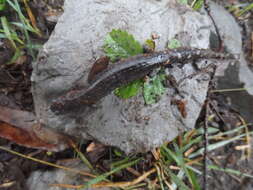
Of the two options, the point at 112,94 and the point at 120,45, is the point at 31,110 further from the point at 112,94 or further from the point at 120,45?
the point at 120,45

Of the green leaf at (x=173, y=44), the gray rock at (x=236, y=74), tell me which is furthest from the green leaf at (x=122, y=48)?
the gray rock at (x=236, y=74)

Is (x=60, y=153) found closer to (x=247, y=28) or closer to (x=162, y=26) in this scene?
(x=162, y=26)

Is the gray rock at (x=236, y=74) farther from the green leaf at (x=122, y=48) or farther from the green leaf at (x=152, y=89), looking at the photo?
the green leaf at (x=122, y=48)

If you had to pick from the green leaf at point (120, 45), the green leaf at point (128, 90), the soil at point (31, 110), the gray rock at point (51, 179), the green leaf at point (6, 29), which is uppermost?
the green leaf at point (120, 45)

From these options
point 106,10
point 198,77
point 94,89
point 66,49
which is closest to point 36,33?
point 66,49

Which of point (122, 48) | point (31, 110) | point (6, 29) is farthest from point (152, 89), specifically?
point (6, 29)

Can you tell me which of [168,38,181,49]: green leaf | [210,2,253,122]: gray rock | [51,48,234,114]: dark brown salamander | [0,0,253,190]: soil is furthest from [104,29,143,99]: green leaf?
[210,2,253,122]: gray rock

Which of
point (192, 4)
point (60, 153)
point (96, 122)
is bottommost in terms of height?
point (60, 153)
